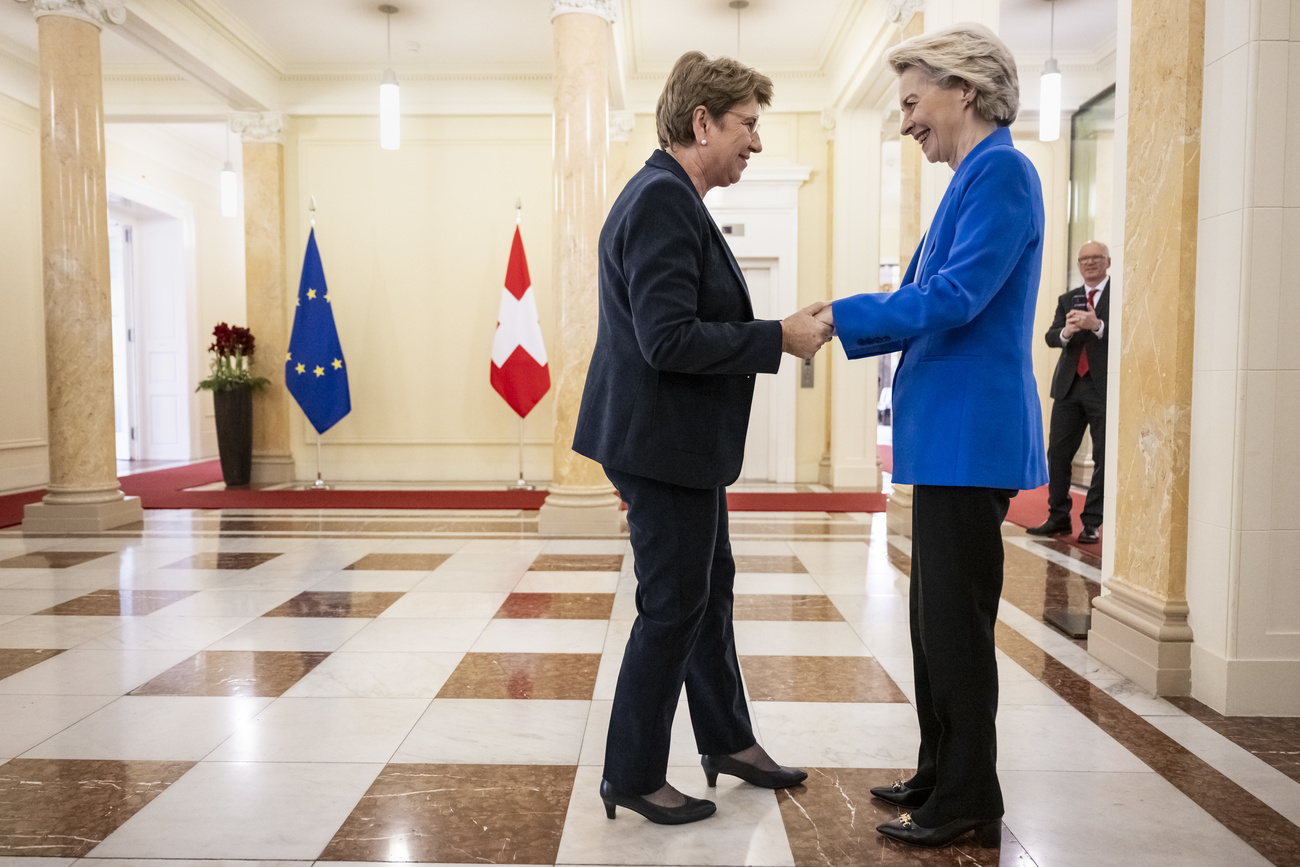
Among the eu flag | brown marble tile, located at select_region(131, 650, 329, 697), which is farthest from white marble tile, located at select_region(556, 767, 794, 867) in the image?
the eu flag

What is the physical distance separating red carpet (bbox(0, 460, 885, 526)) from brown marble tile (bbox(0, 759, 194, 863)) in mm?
4539

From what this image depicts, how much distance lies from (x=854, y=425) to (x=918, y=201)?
2495 millimetres

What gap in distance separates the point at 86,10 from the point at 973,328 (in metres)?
6.32

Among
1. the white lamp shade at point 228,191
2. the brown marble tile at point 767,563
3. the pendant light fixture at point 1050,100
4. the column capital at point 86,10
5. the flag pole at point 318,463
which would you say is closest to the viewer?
the brown marble tile at point 767,563

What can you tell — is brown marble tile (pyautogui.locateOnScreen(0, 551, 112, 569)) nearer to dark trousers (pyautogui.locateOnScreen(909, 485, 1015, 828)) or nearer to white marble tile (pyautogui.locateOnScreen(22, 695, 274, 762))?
white marble tile (pyautogui.locateOnScreen(22, 695, 274, 762))

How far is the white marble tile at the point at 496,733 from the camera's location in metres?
2.14

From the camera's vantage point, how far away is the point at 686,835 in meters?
1.75

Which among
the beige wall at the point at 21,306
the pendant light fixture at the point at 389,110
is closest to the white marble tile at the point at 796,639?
the pendant light fixture at the point at 389,110

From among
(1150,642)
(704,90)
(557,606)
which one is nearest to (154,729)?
(557,606)

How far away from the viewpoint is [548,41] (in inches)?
299

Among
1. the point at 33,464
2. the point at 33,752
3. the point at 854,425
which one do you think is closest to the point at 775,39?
the point at 854,425

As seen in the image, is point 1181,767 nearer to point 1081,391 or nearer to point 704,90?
point 704,90

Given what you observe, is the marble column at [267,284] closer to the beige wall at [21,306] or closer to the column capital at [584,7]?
the beige wall at [21,306]

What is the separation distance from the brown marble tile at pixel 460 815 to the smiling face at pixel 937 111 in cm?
151
